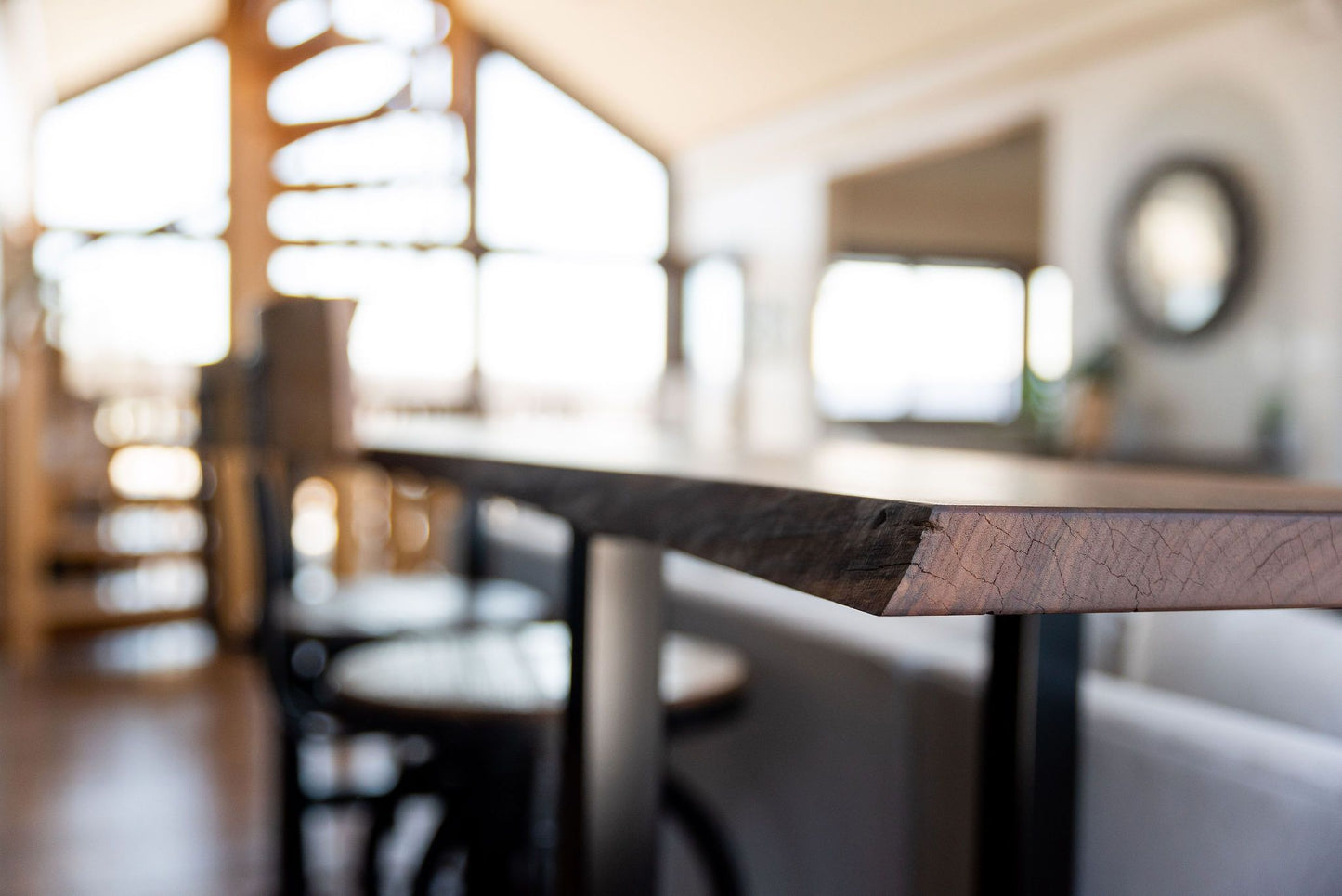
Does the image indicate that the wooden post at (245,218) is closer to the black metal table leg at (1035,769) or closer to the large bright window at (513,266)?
the large bright window at (513,266)

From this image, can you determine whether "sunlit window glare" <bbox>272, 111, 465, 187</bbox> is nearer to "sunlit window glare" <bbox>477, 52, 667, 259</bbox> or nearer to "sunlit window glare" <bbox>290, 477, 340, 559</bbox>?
"sunlit window glare" <bbox>290, 477, 340, 559</bbox>

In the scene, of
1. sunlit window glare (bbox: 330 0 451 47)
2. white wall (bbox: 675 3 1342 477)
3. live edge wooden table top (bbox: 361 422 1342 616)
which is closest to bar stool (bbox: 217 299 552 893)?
live edge wooden table top (bbox: 361 422 1342 616)

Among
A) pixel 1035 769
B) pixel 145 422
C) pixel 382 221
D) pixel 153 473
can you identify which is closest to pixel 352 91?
pixel 145 422

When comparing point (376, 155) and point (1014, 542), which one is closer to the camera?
point (1014, 542)

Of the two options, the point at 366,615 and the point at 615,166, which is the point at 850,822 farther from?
the point at 615,166

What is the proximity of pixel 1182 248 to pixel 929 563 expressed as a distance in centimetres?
585

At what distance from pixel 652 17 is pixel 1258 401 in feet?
17.0

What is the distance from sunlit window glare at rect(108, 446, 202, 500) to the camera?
5.66m

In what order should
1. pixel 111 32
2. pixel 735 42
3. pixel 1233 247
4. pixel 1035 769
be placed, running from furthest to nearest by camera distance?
pixel 111 32, pixel 735 42, pixel 1233 247, pixel 1035 769

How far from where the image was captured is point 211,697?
4.30 m

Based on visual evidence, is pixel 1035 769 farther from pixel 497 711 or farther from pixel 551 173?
pixel 551 173

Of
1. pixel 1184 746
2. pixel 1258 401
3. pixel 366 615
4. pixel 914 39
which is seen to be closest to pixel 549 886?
pixel 366 615

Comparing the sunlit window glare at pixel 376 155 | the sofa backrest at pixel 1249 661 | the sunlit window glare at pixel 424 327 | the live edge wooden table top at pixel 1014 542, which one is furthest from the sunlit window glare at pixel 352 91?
the live edge wooden table top at pixel 1014 542

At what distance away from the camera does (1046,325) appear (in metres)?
10.3
